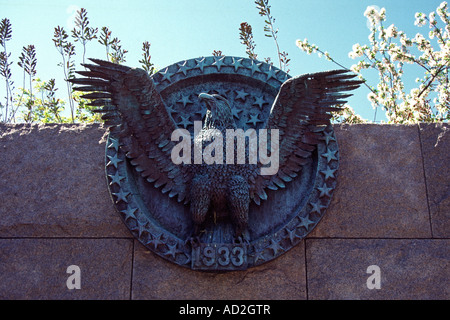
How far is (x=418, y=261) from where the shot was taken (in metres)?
3.21

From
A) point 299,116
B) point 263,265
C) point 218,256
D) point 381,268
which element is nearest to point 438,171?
point 381,268

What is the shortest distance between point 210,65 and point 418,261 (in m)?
2.37

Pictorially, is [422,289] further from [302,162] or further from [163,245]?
[163,245]

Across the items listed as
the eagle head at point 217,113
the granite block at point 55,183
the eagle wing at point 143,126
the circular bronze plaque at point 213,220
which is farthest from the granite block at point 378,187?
the granite block at point 55,183

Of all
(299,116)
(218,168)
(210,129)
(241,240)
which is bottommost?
(241,240)

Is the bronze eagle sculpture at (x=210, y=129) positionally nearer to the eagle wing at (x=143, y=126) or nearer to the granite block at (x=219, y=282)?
the eagle wing at (x=143, y=126)

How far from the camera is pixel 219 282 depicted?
10.3 ft

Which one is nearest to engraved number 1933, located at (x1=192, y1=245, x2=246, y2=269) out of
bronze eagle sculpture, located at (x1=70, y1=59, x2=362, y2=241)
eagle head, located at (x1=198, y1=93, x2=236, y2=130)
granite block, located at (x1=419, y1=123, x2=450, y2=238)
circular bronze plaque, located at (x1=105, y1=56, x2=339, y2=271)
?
circular bronze plaque, located at (x1=105, y1=56, x2=339, y2=271)

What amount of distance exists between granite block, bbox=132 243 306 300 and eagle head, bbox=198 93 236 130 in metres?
1.12

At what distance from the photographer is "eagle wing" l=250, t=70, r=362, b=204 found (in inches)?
129

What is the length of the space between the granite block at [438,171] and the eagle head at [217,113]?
1648 mm

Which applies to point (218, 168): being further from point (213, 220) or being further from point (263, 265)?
point (263, 265)

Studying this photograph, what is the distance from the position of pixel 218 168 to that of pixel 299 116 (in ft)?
Answer: 2.61

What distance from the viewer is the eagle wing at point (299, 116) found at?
10.7 ft
